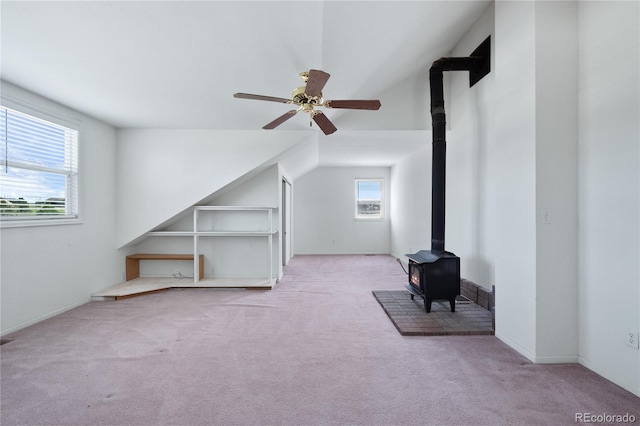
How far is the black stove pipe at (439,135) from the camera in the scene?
12.2ft

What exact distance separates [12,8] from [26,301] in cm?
282

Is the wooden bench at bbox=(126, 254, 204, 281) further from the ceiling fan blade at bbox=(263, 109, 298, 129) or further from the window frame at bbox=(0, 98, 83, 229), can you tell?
the ceiling fan blade at bbox=(263, 109, 298, 129)

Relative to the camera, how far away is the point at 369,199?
898 cm

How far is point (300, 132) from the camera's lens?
479cm

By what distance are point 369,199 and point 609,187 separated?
22.5 ft

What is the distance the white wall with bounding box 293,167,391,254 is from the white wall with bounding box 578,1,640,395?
257 inches

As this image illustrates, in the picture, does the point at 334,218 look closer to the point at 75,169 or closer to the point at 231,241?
the point at 231,241

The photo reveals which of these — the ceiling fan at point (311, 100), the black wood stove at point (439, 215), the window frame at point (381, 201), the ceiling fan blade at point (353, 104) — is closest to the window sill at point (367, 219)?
the window frame at point (381, 201)

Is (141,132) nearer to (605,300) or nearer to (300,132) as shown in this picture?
(300,132)

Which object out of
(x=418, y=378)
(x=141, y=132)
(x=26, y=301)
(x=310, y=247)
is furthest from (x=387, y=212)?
(x=26, y=301)

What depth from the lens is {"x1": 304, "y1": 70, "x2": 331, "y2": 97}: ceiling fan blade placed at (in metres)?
2.20

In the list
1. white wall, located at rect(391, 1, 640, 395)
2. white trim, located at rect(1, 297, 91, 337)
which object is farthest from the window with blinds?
white wall, located at rect(391, 1, 640, 395)

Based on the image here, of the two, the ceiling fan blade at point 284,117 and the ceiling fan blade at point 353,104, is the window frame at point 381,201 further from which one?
the ceiling fan blade at point 353,104

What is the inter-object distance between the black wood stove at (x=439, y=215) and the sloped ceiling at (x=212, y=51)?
1.41 feet
